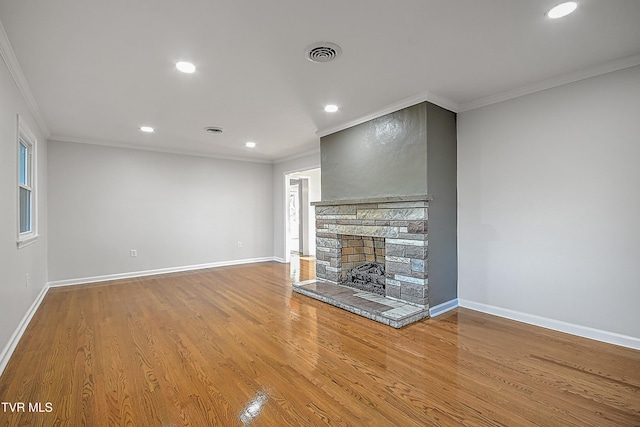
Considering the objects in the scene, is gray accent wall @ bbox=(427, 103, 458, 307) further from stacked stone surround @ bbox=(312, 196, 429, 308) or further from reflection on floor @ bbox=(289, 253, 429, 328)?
reflection on floor @ bbox=(289, 253, 429, 328)

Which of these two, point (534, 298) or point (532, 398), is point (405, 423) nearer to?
point (532, 398)

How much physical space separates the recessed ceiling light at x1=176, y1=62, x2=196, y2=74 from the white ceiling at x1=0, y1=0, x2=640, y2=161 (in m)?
0.06

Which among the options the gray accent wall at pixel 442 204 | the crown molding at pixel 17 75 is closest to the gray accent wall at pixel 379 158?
the gray accent wall at pixel 442 204

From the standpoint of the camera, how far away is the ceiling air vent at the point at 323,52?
2311mm

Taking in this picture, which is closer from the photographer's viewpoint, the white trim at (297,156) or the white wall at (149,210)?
the white wall at (149,210)

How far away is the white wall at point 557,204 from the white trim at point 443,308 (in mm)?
156

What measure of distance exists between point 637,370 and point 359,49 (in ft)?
10.0

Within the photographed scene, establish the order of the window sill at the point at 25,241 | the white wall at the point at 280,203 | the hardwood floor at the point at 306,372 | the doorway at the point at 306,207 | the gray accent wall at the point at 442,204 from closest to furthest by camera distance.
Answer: the hardwood floor at the point at 306,372
the window sill at the point at 25,241
the gray accent wall at the point at 442,204
the white wall at the point at 280,203
the doorway at the point at 306,207

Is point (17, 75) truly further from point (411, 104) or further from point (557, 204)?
point (557, 204)

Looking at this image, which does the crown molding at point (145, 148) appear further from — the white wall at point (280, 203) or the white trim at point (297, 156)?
the white wall at point (280, 203)

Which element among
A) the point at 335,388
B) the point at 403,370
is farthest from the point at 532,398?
the point at 335,388

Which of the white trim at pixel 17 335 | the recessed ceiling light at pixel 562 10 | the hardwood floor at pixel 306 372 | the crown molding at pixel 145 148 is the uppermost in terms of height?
the recessed ceiling light at pixel 562 10

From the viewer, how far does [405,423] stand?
1.65 m

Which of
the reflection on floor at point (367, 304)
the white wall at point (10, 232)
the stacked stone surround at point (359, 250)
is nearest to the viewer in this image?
the white wall at point (10, 232)
